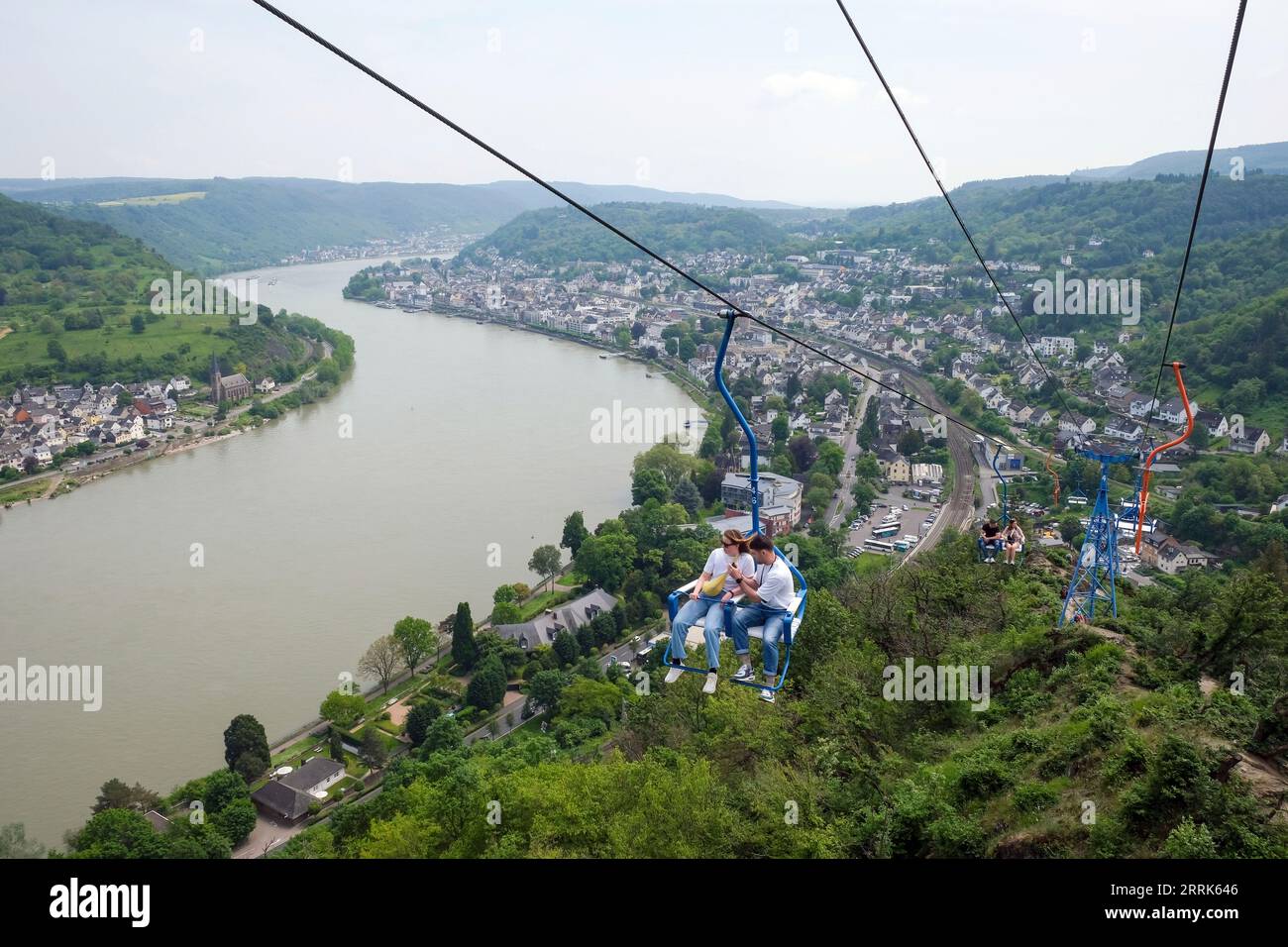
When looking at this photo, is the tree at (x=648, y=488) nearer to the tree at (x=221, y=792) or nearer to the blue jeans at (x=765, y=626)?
the tree at (x=221, y=792)

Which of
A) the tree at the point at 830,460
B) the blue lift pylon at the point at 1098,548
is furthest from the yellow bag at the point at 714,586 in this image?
the tree at the point at 830,460

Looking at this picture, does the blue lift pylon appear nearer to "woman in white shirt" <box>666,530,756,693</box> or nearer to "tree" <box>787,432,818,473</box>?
"woman in white shirt" <box>666,530,756,693</box>

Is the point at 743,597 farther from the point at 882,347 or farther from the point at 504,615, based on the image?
the point at 882,347

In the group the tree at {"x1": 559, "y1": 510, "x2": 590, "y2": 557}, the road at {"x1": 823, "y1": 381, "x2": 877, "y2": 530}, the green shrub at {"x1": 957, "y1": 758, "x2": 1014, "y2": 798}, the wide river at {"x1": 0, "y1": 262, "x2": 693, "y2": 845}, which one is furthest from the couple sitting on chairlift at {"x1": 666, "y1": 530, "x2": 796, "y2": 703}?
the road at {"x1": 823, "y1": 381, "x2": 877, "y2": 530}

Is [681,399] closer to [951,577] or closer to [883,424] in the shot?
[883,424]

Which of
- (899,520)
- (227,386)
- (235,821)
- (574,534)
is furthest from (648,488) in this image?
(227,386)

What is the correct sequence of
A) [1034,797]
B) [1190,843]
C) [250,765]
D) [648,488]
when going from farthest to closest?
[648,488] < [250,765] < [1034,797] < [1190,843]
